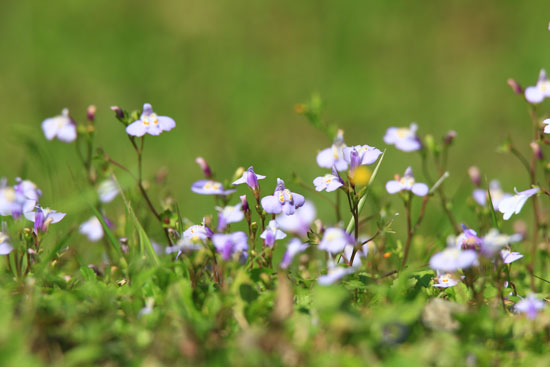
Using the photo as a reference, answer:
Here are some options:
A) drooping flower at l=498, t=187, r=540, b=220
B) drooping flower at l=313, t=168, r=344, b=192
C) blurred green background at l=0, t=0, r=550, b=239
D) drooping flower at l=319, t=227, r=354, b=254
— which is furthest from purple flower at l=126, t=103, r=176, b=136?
blurred green background at l=0, t=0, r=550, b=239

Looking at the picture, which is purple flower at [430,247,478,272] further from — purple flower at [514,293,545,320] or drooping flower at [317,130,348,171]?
drooping flower at [317,130,348,171]

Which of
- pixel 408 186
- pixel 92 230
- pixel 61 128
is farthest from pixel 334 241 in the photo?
pixel 92 230

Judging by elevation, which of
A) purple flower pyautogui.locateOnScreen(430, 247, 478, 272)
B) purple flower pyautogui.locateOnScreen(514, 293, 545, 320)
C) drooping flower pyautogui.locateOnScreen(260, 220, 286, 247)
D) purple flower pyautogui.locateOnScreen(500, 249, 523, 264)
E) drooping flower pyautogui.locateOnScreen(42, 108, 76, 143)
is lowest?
purple flower pyautogui.locateOnScreen(514, 293, 545, 320)

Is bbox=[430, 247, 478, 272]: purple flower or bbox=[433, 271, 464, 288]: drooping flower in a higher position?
bbox=[433, 271, 464, 288]: drooping flower

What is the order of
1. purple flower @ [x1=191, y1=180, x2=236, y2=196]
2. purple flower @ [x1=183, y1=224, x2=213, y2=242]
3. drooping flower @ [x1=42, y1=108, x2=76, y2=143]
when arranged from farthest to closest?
drooping flower @ [x1=42, y1=108, x2=76, y2=143]
purple flower @ [x1=191, y1=180, x2=236, y2=196]
purple flower @ [x1=183, y1=224, x2=213, y2=242]

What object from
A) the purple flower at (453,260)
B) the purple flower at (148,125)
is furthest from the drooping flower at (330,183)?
the purple flower at (148,125)
